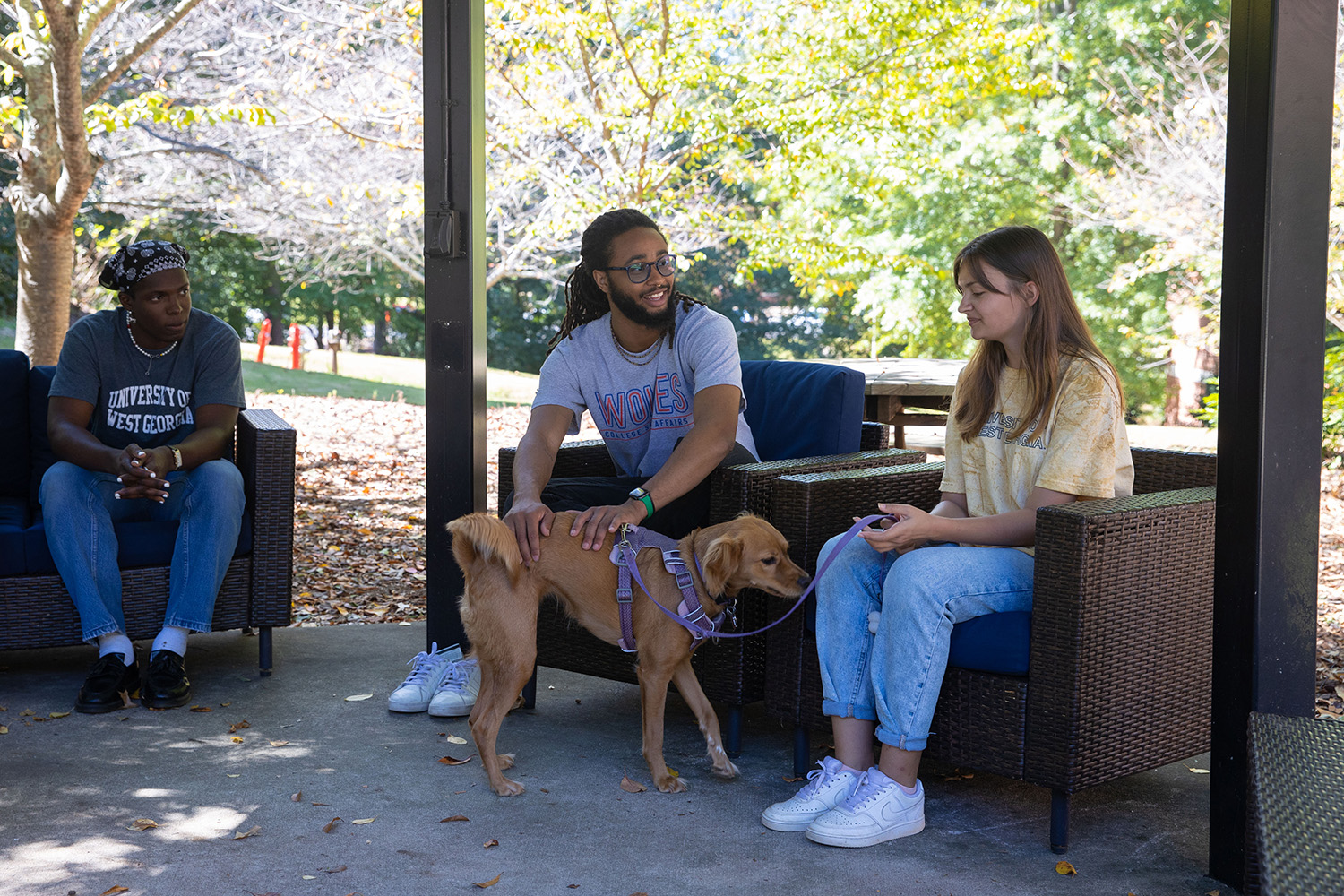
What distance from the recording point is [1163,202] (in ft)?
38.1

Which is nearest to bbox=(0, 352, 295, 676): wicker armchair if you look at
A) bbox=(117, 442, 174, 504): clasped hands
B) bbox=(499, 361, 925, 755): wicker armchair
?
bbox=(117, 442, 174, 504): clasped hands

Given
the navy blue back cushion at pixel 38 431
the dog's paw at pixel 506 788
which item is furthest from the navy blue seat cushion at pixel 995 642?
the navy blue back cushion at pixel 38 431

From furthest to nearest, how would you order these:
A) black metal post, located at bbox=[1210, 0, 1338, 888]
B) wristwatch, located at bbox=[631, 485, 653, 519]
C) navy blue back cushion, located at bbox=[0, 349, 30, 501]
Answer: navy blue back cushion, located at bbox=[0, 349, 30, 501]
wristwatch, located at bbox=[631, 485, 653, 519]
black metal post, located at bbox=[1210, 0, 1338, 888]

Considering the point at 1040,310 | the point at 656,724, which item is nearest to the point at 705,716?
the point at 656,724

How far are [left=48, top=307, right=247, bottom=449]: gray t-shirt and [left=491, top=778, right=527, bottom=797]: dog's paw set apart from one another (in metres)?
1.81

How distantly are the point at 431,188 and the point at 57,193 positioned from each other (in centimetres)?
445

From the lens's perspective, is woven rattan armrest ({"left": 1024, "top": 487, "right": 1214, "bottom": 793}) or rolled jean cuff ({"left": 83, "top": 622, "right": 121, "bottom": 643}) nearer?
woven rattan armrest ({"left": 1024, "top": 487, "right": 1214, "bottom": 793})

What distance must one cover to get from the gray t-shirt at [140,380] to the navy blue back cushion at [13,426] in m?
0.33

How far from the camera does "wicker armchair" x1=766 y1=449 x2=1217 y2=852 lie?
2.63 m

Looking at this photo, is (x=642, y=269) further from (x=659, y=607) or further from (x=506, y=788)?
(x=506, y=788)

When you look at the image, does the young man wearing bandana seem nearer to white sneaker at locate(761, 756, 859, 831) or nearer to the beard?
the beard

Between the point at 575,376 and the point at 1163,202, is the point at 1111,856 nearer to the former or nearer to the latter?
the point at 575,376

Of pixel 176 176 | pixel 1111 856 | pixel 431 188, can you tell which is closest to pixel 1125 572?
pixel 1111 856

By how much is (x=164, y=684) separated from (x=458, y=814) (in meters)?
1.36
